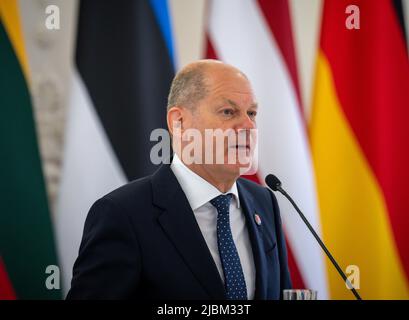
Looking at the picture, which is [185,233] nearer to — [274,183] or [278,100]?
[274,183]

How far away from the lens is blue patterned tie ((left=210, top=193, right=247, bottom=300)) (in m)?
1.73

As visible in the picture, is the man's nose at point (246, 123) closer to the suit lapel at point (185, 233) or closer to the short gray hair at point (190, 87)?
the short gray hair at point (190, 87)

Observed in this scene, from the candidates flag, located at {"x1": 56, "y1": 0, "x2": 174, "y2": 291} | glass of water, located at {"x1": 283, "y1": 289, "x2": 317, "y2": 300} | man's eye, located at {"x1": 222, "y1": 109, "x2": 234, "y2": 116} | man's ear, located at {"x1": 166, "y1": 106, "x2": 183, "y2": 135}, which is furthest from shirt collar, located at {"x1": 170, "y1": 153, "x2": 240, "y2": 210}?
flag, located at {"x1": 56, "y1": 0, "x2": 174, "y2": 291}

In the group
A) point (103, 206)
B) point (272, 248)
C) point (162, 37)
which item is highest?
point (162, 37)

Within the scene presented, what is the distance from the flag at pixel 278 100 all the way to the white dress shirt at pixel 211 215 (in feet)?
3.29

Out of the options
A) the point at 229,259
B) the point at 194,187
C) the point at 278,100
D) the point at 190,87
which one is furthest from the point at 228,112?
the point at 278,100

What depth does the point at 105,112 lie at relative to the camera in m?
2.86

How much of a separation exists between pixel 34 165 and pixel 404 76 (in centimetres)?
205

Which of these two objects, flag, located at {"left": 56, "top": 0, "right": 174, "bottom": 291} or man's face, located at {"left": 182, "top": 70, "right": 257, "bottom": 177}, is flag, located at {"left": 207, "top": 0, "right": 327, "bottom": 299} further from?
man's face, located at {"left": 182, "top": 70, "right": 257, "bottom": 177}
